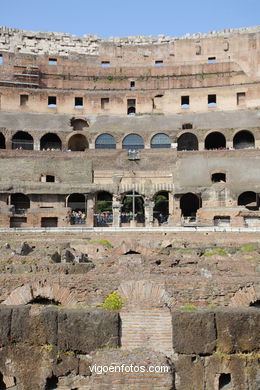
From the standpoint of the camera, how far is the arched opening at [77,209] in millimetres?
28712

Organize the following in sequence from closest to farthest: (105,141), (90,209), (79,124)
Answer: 1. (90,209)
2. (105,141)
3. (79,124)

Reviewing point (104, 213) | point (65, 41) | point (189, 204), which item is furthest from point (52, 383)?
point (65, 41)

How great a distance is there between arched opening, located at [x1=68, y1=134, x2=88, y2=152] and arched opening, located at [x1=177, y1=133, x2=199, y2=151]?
9.91m

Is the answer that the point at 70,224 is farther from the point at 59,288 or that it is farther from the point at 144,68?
the point at 144,68

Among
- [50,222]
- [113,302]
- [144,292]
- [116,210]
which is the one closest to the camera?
[113,302]

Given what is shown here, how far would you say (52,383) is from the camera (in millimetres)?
5938

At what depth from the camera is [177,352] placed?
5.86m

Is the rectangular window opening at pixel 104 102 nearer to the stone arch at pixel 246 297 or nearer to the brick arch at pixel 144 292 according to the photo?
the brick arch at pixel 144 292

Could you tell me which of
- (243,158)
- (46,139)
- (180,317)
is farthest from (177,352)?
(46,139)

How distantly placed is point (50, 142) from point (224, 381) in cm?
3831

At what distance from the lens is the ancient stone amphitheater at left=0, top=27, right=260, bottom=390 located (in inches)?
231

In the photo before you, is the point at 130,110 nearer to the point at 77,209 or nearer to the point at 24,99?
the point at 24,99

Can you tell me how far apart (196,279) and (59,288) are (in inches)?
101

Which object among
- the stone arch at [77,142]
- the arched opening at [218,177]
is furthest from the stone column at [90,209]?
the stone arch at [77,142]
